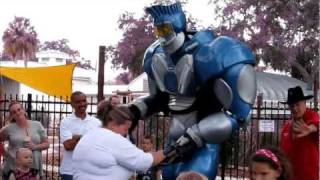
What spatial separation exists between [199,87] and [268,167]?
1.66 m

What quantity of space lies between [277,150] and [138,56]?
1964 cm

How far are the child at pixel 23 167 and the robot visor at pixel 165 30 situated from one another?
143 centimetres

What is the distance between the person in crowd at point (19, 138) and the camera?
549 centimetres

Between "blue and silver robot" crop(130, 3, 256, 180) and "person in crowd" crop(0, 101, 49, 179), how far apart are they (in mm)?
1387

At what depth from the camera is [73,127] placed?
5.41 m

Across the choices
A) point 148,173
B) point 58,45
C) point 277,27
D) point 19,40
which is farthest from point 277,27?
point 58,45

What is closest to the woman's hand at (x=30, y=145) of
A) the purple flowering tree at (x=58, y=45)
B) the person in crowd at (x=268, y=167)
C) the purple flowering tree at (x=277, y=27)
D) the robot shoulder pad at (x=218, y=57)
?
the robot shoulder pad at (x=218, y=57)

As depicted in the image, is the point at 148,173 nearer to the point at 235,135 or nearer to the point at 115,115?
the point at 115,115

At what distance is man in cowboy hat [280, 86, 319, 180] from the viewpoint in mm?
4438

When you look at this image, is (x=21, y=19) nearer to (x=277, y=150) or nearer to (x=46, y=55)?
(x=46, y=55)

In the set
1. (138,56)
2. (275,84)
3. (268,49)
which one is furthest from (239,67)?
(138,56)

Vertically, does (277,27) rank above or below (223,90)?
above

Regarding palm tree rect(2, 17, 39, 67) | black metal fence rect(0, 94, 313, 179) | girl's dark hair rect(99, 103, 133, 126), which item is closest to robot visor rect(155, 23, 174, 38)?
girl's dark hair rect(99, 103, 133, 126)

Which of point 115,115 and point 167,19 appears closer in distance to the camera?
point 115,115
